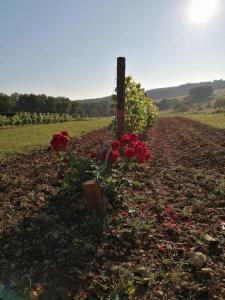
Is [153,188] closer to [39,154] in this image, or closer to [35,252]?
[35,252]

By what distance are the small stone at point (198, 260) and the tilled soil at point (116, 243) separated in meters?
0.06

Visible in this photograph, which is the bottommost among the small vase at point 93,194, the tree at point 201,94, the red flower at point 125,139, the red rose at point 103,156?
the tree at point 201,94

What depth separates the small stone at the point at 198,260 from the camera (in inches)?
197

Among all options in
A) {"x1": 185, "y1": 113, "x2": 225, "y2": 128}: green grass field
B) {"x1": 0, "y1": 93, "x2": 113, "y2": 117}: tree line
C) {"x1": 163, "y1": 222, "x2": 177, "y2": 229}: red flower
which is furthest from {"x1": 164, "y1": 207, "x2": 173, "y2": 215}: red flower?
{"x1": 0, "y1": 93, "x2": 113, "y2": 117}: tree line

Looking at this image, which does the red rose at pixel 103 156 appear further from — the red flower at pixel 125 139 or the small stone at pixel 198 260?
the small stone at pixel 198 260

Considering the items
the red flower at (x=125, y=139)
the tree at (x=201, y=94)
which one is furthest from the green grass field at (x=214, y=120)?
the tree at (x=201, y=94)

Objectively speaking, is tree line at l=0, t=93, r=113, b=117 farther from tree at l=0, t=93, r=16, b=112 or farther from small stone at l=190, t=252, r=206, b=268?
small stone at l=190, t=252, r=206, b=268

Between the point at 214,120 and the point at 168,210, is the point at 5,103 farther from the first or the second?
the point at 168,210

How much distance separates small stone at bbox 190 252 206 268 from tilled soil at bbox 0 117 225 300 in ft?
0.18

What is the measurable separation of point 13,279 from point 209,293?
2219mm

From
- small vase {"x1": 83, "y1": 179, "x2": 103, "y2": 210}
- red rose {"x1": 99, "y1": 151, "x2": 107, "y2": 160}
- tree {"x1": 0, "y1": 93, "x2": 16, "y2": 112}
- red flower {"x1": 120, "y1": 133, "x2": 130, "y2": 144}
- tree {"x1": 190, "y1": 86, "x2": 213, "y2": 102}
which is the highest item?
red flower {"x1": 120, "y1": 133, "x2": 130, "y2": 144}

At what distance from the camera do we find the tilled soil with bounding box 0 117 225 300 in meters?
4.48

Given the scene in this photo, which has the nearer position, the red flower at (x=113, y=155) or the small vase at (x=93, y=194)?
the small vase at (x=93, y=194)

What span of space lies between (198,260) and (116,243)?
118 centimetres
